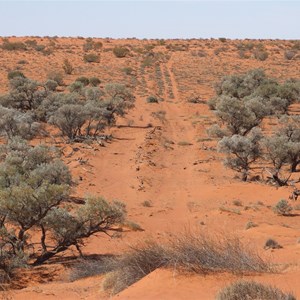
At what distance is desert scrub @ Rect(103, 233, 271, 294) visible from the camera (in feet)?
25.2

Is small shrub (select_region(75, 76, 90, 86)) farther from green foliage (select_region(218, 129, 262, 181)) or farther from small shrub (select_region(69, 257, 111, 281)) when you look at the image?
small shrub (select_region(69, 257, 111, 281))

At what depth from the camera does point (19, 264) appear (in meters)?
10.8

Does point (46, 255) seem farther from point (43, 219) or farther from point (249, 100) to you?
point (249, 100)

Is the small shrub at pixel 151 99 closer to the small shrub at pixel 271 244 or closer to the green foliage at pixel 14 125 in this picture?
the green foliage at pixel 14 125

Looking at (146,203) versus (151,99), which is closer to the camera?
(146,203)

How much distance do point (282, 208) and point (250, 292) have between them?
10.7 m

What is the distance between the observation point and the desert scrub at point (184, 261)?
767 cm

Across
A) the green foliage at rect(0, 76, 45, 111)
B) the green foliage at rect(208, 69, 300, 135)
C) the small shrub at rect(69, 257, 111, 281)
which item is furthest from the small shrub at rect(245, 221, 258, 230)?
the green foliage at rect(0, 76, 45, 111)

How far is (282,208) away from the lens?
650 inches

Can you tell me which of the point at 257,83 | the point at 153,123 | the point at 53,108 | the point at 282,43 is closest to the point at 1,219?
the point at 53,108

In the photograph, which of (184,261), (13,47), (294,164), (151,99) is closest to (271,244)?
(184,261)

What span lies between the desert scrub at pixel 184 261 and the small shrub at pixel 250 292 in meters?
1.20

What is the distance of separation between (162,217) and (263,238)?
13.9 ft

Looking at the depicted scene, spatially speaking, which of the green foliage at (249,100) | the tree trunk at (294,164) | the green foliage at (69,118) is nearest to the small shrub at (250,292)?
→ the tree trunk at (294,164)
